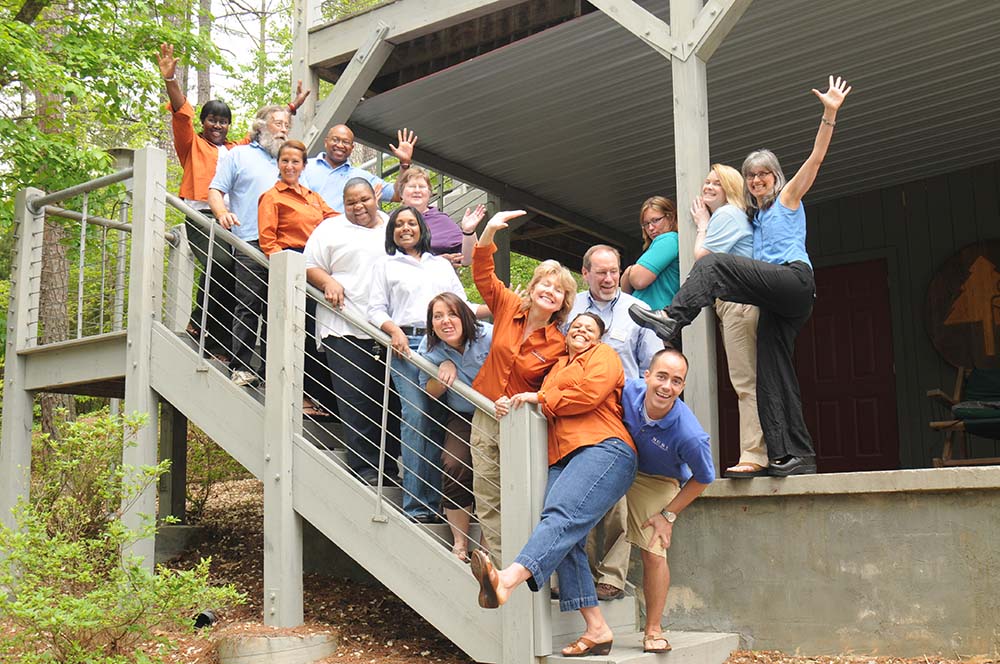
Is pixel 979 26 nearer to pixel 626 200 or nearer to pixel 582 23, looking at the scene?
pixel 582 23

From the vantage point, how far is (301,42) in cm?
791

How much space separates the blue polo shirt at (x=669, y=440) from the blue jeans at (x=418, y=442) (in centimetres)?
114

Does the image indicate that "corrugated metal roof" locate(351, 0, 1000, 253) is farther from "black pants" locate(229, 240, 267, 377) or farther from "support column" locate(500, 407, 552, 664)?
"support column" locate(500, 407, 552, 664)

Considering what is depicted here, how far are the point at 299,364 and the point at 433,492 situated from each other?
3.44ft

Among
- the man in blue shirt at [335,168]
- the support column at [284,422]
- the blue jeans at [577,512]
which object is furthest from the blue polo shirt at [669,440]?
the man in blue shirt at [335,168]

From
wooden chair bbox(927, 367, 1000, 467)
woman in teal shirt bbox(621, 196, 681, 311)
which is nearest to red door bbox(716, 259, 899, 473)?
wooden chair bbox(927, 367, 1000, 467)

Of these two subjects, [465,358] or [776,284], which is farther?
[465,358]

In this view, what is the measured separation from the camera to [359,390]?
5.53m

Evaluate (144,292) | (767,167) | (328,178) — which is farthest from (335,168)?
(767,167)

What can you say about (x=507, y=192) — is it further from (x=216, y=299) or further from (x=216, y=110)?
(x=216, y=299)

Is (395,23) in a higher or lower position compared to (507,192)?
higher

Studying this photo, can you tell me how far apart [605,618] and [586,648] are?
551 mm

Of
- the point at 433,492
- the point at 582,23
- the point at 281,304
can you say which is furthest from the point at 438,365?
the point at 582,23

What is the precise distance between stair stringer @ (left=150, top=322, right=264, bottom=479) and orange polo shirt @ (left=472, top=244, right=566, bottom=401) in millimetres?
1616
